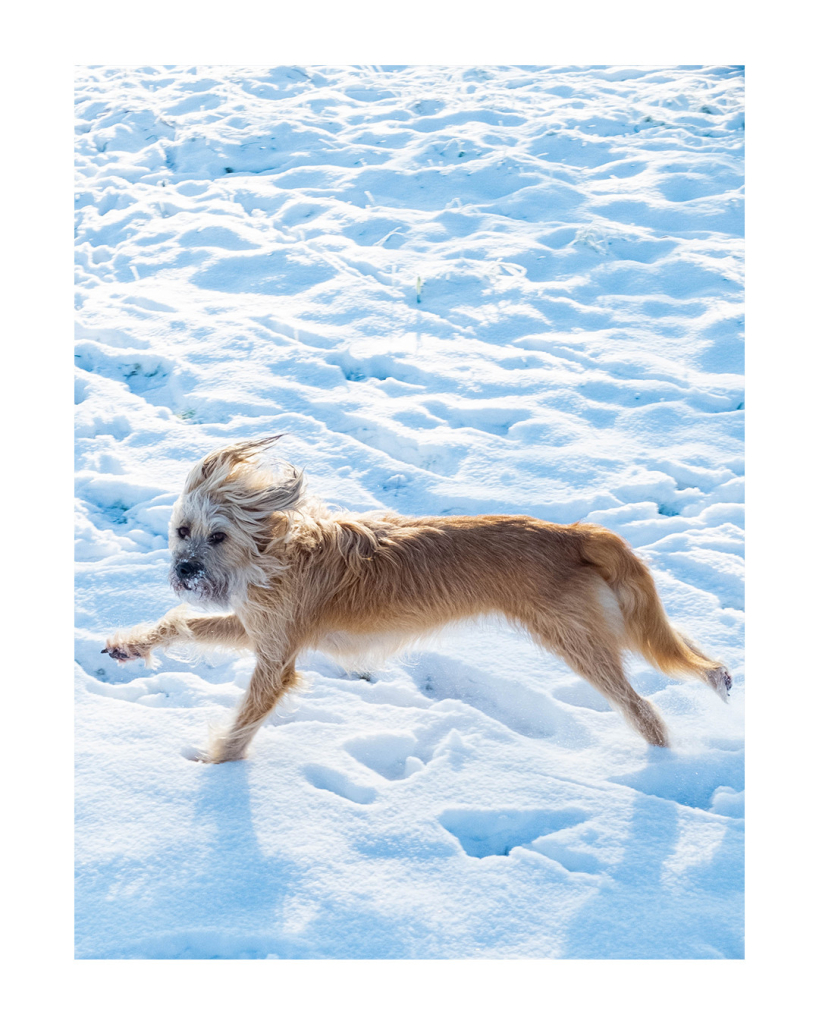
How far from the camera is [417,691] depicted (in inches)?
141

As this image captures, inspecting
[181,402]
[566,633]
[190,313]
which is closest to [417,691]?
[566,633]

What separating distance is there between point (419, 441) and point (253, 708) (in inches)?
90.0

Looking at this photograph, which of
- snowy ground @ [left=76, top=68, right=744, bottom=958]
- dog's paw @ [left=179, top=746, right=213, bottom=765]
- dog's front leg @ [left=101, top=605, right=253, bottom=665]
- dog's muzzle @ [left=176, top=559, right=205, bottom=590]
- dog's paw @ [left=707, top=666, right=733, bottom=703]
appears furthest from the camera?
dog's front leg @ [left=101, top=605, right=253, bottom=665]

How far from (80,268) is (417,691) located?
450 centimetres

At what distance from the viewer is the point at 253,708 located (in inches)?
124

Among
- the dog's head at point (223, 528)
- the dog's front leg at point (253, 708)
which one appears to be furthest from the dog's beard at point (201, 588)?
the dog's front leg at point (253, 708)

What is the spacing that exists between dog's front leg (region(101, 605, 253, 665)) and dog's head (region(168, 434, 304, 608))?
14.6 inches

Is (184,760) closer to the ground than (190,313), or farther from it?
closer to the ground

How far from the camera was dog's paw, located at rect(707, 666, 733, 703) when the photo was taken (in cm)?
324

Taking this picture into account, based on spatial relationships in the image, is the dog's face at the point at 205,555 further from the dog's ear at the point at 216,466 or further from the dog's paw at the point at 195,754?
the dog's paw at the point at 195,754

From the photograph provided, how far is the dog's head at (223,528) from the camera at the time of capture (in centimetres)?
304

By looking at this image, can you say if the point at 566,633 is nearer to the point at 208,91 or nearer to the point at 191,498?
the point at 191,498

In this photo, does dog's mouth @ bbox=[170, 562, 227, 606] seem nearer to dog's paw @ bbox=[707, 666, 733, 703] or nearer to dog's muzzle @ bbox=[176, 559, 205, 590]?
dog's muzzle @ bbox=[176, 559, 205, 590]

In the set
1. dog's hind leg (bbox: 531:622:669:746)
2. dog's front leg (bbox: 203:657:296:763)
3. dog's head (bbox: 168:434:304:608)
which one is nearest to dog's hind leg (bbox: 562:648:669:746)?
dog's hind leg (bbox: 531:622:669:746)
